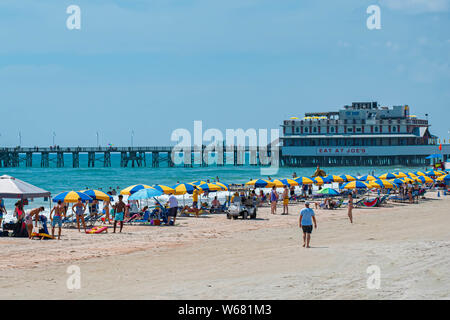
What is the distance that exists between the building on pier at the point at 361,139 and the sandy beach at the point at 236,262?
2613 inches

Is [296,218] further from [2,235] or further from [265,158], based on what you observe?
[265,158]

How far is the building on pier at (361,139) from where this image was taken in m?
86.0

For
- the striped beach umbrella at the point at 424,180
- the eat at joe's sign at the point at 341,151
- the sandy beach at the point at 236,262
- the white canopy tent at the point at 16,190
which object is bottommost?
the sandy beach at the point at 236,262

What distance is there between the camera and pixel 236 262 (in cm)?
1286

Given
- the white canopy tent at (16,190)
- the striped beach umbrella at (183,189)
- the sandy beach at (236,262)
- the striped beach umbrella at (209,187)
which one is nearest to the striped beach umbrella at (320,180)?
the striped beach umbrella at (209,187)

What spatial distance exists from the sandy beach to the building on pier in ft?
218

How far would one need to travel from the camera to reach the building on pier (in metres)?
86.0

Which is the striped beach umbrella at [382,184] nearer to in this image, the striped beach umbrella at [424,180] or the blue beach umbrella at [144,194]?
the striped beach umbrella at [424,180]

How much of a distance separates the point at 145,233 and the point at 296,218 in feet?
23.1

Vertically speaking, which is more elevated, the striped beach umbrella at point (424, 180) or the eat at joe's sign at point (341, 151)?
the eat at joe's sign at point (341, 151)

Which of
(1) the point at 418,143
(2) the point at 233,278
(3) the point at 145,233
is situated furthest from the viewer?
(1) the point at 418,143

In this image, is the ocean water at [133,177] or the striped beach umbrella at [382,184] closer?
the striped beach umbrella at [382,184]
